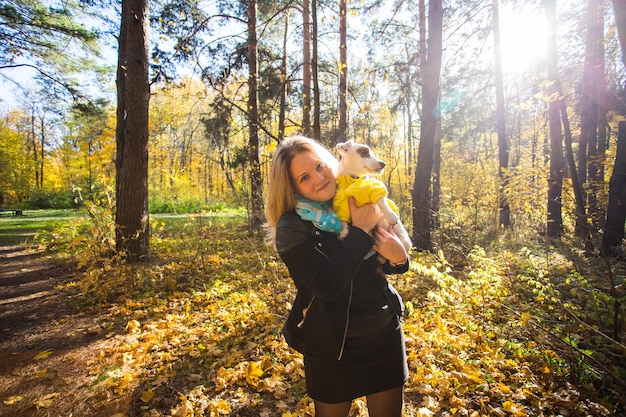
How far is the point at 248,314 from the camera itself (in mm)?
4805

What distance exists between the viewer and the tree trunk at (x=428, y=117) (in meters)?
7.16

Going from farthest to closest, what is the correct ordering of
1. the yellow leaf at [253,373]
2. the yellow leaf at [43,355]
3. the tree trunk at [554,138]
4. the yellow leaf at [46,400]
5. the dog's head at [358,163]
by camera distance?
the tree trunk at [554,138]
the yellow leaf at [43,355]
the yellow leaf at [253,373]
the yellow leaf at [46,400]
the dog's head at [358,163]

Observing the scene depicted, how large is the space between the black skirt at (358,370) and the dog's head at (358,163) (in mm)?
804

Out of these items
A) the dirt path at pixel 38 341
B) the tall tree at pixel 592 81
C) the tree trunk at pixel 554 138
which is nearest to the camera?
the dirt path at pixel 38 341

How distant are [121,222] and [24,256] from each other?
4748 mm

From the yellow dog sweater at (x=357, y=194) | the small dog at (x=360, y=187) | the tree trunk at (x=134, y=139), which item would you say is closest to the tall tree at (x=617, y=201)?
the small dog at (x=360, y=187)

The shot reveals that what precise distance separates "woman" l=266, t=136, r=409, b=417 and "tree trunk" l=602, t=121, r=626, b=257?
21.4 feet

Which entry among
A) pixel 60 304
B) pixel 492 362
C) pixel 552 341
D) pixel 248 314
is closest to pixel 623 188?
pixel 552 341

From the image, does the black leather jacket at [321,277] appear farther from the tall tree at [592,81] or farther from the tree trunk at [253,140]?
the tall tree at [592,81]

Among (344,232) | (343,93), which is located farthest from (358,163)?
(343,93)

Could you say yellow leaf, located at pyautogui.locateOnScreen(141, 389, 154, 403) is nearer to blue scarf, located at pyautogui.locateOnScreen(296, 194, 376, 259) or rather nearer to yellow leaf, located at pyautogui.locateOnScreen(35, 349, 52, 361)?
yellow leaf, located at pyautogui.locateOnScreen(35, 349, 52, 361)

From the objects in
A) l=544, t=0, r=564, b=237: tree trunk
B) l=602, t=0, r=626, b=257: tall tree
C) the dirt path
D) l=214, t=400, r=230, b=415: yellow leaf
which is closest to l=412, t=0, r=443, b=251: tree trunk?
l=602, t=0, r=626, b=257: tall tree

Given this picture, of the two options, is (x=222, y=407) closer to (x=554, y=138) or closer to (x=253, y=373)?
(x=253, y=373)

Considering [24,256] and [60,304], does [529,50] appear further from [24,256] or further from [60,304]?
[24,256]
